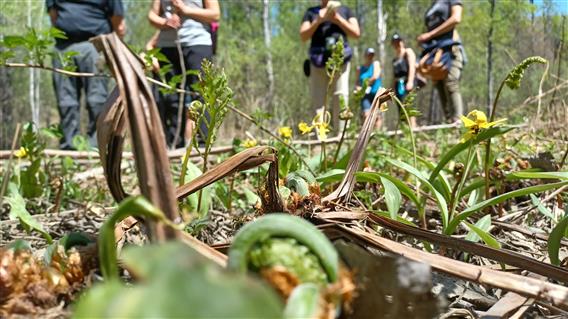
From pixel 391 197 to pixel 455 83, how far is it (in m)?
5.32

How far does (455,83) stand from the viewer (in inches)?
236

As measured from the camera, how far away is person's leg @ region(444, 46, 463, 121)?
5938 mm

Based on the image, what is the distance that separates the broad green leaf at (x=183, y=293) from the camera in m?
0.20

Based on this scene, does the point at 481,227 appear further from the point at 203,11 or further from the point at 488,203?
the point at 203,11

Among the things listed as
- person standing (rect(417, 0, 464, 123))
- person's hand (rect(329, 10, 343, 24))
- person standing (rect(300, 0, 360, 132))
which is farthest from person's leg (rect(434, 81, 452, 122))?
person's hand (rect(329, 10, 343, 24))

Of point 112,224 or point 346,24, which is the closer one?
point 112,224

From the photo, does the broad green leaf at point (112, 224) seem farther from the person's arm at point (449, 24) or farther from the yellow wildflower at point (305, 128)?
the person's arm at point (449, 24)

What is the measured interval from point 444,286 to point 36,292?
21.2 inches

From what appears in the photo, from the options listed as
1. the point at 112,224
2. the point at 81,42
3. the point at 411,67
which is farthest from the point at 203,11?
the point at 411,67

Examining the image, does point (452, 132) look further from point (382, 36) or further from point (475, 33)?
point (475, 33)

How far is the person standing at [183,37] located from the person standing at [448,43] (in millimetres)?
2952

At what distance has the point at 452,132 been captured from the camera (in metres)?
4.77

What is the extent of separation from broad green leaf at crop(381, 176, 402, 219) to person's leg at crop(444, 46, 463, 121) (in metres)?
5.09

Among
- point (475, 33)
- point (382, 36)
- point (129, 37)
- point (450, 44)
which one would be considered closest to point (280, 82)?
point (382, 36)
